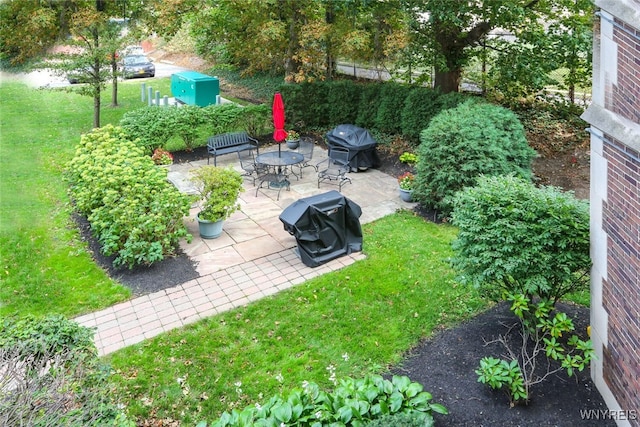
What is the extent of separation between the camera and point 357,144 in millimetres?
12398

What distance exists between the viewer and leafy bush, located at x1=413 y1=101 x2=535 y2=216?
9508 millimetres

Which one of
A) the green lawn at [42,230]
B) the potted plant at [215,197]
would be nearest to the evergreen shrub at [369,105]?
the potted plant at [215,197]

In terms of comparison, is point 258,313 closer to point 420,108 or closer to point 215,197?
point 215,197

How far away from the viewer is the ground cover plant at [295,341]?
224 inches

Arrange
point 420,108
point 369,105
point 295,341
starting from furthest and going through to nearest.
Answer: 1. point 369,105
2. point 420,108
3. point 295,341

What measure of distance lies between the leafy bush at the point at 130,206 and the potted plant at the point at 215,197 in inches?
17.4

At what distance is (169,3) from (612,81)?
1293cm

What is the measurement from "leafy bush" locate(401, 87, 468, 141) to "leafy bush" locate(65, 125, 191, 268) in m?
6.60

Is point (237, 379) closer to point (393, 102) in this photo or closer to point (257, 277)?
point (257, 277)

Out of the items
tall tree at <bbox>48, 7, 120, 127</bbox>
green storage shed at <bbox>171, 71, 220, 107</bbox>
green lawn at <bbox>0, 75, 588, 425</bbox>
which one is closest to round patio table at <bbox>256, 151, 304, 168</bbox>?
Answer: green lawn at <bbox>0, 75, 588, 425</bbox>

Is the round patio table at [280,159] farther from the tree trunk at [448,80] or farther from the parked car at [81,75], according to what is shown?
the parked car at [81,75]

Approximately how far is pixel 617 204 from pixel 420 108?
29.8 feet

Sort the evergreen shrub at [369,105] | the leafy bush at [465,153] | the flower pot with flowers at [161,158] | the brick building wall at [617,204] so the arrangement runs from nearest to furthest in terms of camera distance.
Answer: the brick building wall at [617,204] → the leafy bush at [465,153] → the flower pot with flowers at [161,158] → the evergreen shrub at [369,105]

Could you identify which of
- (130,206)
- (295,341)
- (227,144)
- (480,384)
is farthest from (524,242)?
(227,144)
